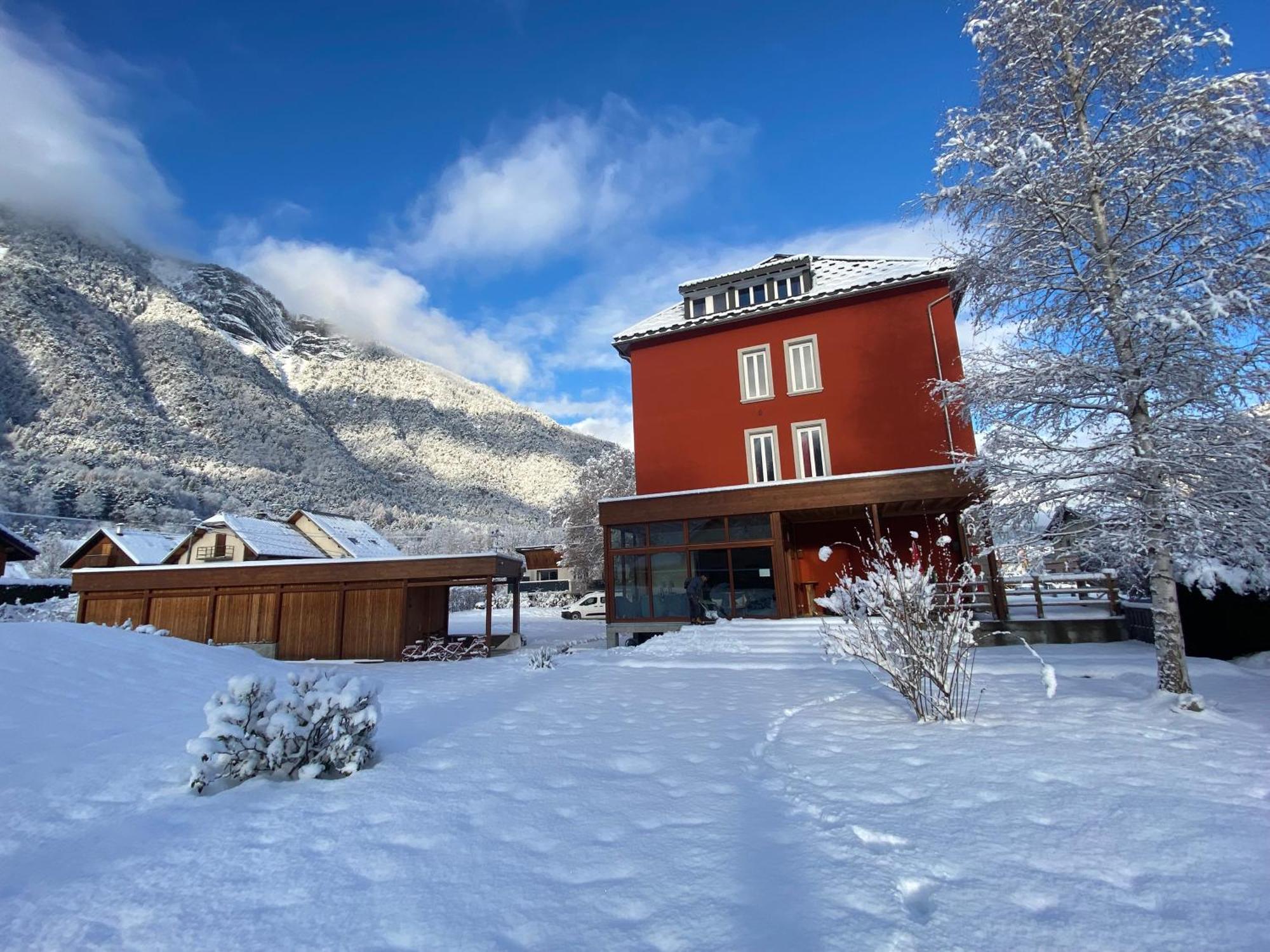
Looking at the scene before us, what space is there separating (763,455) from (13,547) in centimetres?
3050

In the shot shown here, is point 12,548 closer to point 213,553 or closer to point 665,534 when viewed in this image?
point 213,553

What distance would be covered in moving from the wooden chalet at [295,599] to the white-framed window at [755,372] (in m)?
8.45

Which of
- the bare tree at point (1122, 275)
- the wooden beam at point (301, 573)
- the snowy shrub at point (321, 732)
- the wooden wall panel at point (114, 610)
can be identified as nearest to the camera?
the snowy shrub at point (321, 732)

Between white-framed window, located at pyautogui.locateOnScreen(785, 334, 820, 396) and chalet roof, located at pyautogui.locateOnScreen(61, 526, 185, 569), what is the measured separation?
30.9 metres

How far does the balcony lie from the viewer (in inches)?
1071

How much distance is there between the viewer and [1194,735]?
4320mm

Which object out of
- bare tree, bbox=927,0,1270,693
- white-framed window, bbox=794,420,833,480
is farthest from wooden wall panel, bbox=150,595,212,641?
bare tree, bbox=927,0,1270,693

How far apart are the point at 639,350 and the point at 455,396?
319ft

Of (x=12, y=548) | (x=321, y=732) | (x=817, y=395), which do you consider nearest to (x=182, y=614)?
(x=12, y=548)

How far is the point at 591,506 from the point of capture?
1359 inches

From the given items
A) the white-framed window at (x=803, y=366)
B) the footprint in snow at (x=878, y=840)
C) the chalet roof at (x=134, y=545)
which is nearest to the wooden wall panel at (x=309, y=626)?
the white-framed window at (x=803, y=366)

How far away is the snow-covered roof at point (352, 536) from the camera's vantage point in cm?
2964

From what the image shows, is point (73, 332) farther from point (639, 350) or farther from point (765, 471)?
point (765, 471)

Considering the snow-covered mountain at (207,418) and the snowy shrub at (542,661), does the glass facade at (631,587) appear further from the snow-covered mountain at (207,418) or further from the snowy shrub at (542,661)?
the snow-covered mountain at (207,418)
